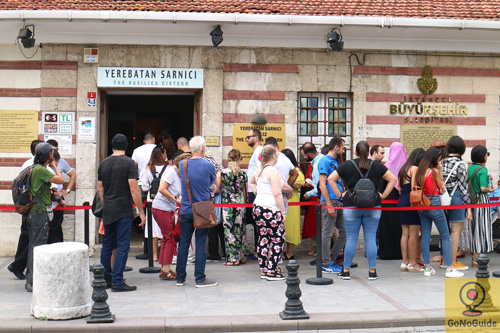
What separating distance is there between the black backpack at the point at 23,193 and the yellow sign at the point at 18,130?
3.04 m

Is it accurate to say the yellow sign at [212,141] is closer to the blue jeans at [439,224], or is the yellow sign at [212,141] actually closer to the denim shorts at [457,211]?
the blue jeans at [439,224]

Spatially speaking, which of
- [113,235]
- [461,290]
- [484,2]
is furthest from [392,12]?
[113,235]

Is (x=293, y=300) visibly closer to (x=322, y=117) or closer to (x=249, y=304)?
(x=249, y=304)

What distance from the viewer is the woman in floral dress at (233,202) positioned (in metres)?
9.27

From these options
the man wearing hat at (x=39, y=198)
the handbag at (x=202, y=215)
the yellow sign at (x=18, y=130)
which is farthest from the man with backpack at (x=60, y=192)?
the handbag at (x=202, y=215)

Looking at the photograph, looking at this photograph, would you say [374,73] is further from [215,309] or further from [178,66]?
[215,309]

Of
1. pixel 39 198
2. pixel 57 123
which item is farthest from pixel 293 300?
pixel 57 123

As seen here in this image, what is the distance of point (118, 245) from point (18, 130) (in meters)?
3.90

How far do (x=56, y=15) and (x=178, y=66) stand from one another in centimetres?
214

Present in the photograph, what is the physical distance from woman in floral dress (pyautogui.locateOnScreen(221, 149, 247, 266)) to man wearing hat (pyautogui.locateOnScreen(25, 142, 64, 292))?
2.69 meters

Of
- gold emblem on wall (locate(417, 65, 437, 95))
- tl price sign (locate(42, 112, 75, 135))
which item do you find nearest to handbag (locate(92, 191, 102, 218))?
tl price sign (locate(42, 112, 75, 135))

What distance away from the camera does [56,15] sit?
9.41m

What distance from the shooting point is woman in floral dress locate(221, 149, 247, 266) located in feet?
30.4

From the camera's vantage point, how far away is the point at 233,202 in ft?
30.5
